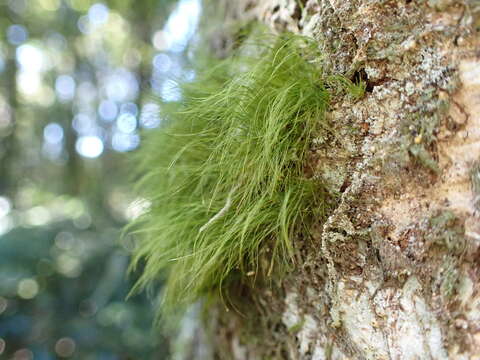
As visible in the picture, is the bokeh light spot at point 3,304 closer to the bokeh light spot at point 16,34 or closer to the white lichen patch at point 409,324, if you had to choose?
the white lichen patch at point 409,324

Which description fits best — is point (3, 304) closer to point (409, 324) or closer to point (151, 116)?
point (151, 116)

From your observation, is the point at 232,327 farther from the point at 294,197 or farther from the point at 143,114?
the point at 143,114

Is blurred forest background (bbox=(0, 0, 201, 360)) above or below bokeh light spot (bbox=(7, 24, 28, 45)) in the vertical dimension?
below

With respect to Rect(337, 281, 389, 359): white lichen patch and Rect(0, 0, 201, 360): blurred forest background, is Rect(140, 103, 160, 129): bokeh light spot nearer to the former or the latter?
Rect(0, 0, 201, 360): blurred forest background

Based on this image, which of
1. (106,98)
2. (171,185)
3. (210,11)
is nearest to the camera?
(171,185)

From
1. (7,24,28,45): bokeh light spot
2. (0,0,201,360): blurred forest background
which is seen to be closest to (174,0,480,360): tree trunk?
(0,0,201,360): blurred forest background

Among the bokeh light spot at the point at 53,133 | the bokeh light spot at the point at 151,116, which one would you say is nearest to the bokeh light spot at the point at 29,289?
the bokeh light spot at the point at 151,116

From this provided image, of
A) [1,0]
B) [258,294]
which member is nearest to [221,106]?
[258,294]
